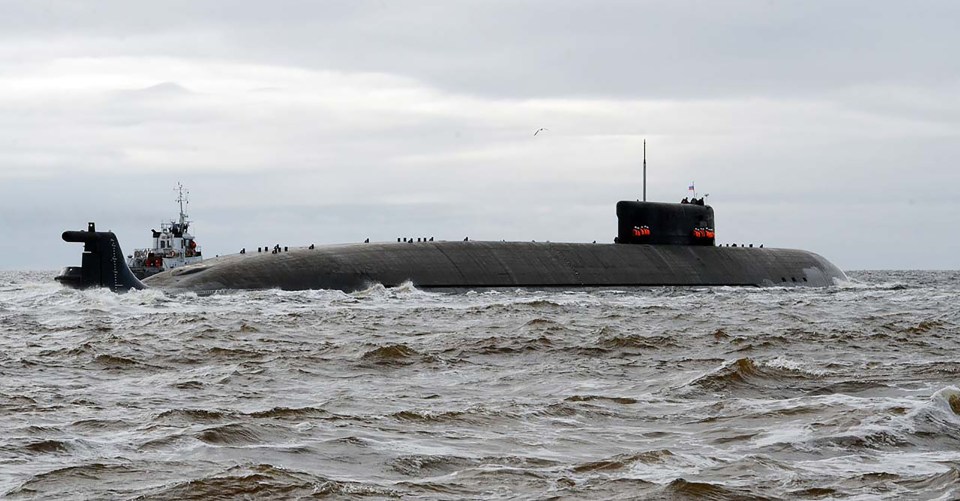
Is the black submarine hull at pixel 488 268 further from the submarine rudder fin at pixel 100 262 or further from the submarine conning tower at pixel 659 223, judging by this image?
the submarine rudder fin at pixel 100 262

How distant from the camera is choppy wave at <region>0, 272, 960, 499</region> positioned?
31.1 ft

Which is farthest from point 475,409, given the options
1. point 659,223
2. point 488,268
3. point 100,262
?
point 659,223

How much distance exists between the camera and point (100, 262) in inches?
1351

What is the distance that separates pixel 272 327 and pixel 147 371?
313 inches

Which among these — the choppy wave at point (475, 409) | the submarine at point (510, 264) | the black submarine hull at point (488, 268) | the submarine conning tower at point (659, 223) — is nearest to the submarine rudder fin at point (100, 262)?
the submarine at point (510, 264)

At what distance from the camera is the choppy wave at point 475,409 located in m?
9.48

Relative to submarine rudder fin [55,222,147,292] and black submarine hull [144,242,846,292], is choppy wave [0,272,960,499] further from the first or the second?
black submarine hull [144,242,846,292]

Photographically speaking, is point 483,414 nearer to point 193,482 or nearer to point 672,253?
point 193,482

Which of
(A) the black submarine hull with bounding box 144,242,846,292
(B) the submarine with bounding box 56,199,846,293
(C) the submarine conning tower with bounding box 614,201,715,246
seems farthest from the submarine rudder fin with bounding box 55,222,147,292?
(C) the submarine conning tower with bounding box 614,201,715,246

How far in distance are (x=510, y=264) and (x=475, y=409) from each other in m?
31.1

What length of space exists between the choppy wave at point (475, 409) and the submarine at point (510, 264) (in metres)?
9.98

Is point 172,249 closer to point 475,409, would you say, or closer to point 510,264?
point 510,264

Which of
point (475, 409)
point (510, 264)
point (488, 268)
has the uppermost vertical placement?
point (510, 264)

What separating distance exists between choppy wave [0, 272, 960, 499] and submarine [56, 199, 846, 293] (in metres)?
9.98
